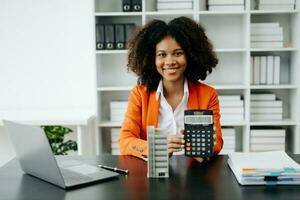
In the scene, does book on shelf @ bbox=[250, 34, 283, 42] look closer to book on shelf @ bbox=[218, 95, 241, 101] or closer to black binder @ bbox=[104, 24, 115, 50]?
book on shelf @ bbox=[218, 95, 241, 101]

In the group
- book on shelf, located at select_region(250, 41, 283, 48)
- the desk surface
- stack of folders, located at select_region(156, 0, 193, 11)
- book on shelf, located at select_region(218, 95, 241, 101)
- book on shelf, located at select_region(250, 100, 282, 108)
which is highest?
stack of folders, located at select_region(156, 0, 193, 11)

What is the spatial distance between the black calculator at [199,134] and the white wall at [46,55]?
6.39ft

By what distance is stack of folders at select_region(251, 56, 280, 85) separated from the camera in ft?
9.79

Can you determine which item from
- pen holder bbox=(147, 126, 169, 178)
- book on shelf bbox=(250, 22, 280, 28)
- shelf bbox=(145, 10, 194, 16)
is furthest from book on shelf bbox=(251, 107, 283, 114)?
pen holder bbox=(147, 126, 169, 178)

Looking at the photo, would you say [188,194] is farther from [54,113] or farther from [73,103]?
[73,103]

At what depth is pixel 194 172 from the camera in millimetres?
1264

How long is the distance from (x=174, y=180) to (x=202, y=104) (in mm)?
726

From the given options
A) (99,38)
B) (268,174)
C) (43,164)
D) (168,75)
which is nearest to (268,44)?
(99,38)

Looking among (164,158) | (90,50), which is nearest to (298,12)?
(90,50)

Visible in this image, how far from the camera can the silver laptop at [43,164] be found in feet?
3.56

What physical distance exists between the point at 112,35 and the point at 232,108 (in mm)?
1133

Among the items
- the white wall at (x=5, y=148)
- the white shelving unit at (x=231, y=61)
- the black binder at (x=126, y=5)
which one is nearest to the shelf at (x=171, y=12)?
the white shelving unit at (x=231, y=61)

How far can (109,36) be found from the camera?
2947 millimetres

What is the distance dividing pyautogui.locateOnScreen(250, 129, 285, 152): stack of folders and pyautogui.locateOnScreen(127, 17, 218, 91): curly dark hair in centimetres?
127
